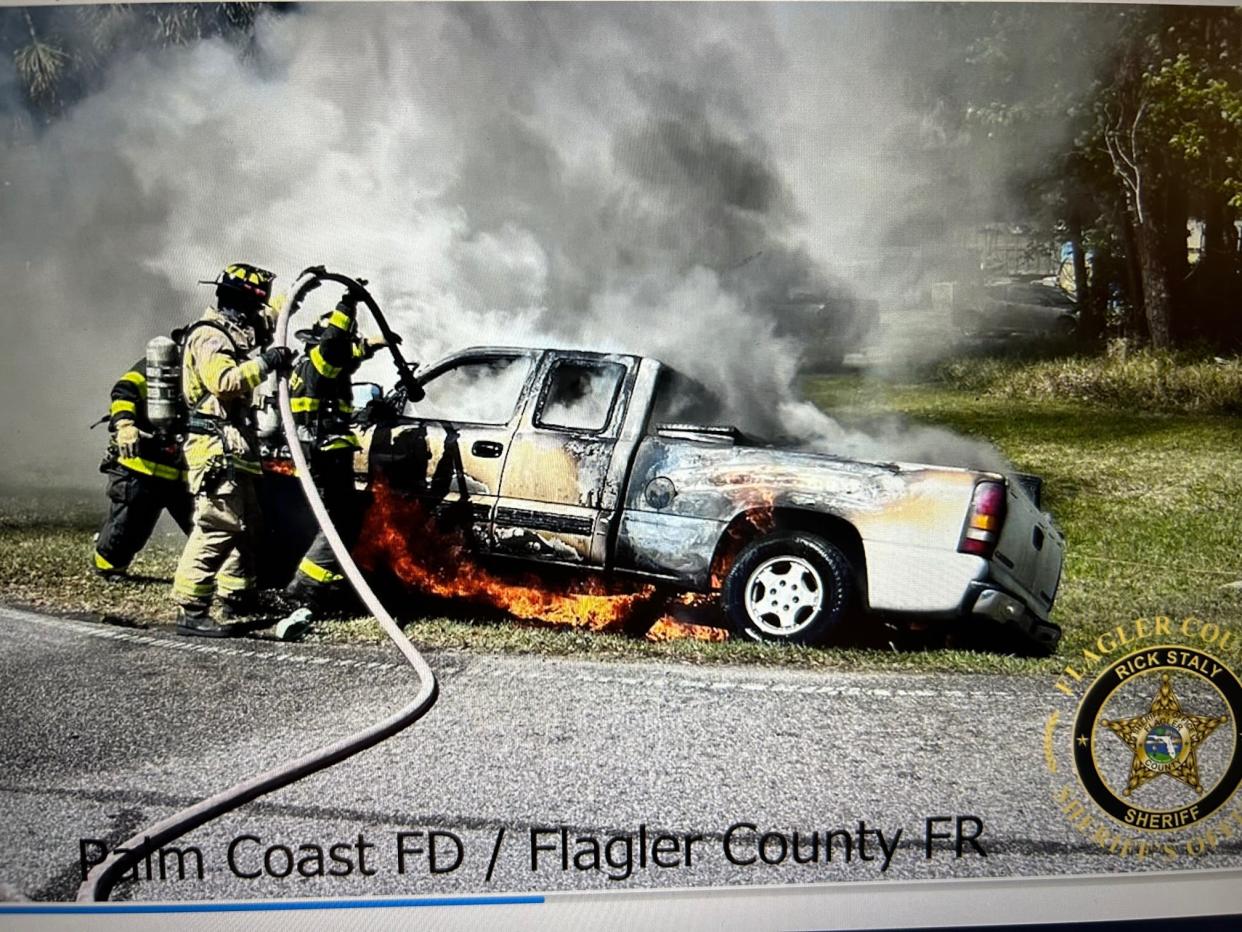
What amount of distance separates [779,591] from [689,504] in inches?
14.5

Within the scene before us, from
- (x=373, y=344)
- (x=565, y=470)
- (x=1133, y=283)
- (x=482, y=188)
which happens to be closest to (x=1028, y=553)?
(x=1133, y=283)

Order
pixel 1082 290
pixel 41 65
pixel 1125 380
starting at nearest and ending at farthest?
1. pixel 41 65
2. pixel 1082 290
3. pixel 1125 380

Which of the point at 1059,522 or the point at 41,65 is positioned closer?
the point at 41,65

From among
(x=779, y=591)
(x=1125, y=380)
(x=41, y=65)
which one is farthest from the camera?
(x=1125, y=380)

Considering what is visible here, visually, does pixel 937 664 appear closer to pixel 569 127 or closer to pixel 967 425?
pixel 967 425

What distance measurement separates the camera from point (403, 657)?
10.7 ft

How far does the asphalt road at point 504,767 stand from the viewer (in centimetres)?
309

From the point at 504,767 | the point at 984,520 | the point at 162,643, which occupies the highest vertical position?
the point at 984,520

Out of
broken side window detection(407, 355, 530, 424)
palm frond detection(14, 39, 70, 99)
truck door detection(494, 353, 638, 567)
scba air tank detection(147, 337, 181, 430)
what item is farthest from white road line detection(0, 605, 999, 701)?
palm frond detection(14, 39, 70, 99)

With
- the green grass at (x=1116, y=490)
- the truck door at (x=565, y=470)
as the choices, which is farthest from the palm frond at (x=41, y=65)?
the green grass at (x=1116, y=490)

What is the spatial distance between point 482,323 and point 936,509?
4.72 feet

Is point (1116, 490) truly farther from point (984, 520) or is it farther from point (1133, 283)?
point (1133, 283)

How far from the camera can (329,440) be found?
3.30m

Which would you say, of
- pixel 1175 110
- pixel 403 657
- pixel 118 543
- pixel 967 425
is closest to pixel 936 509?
pixel 967 425
